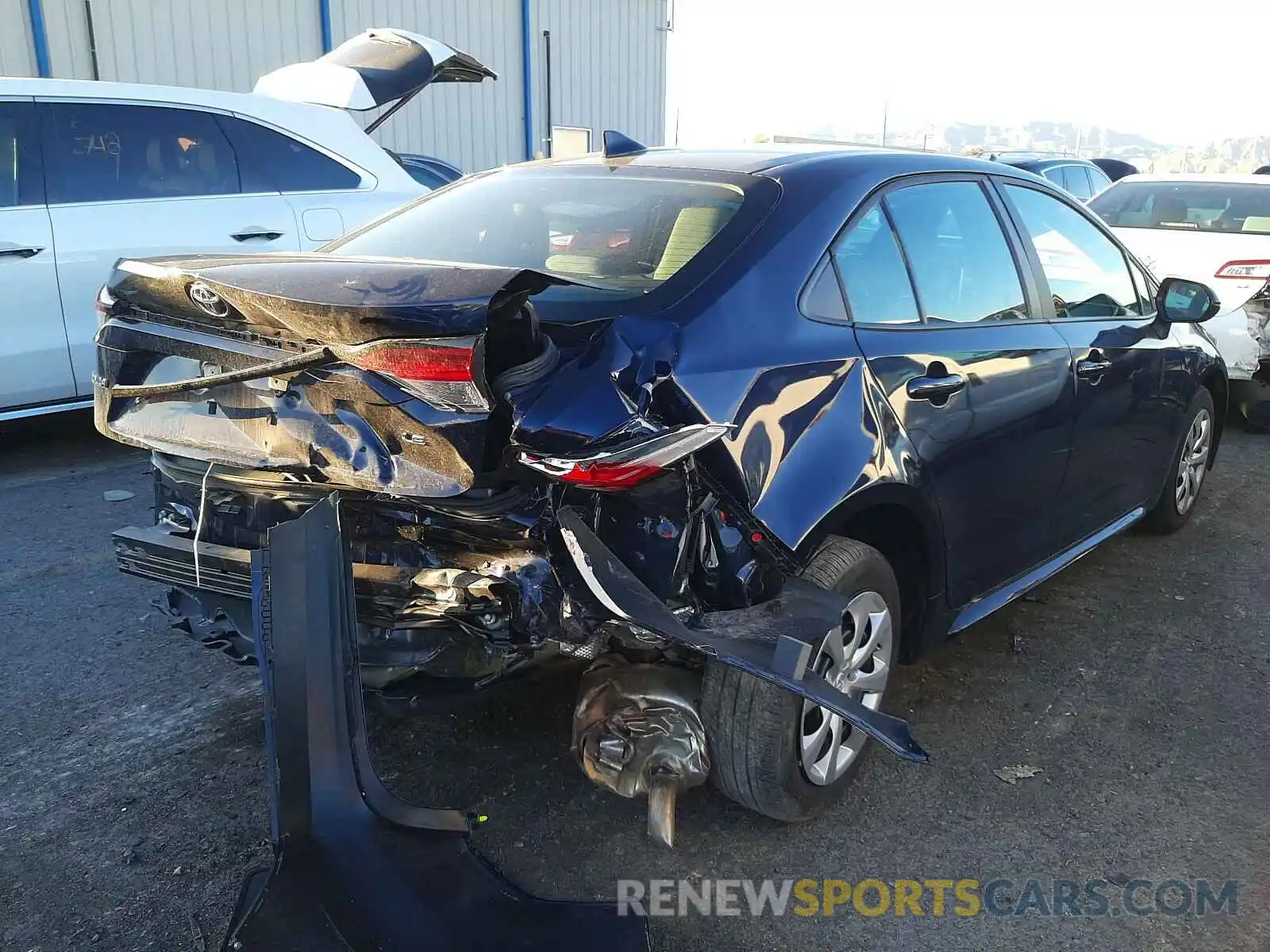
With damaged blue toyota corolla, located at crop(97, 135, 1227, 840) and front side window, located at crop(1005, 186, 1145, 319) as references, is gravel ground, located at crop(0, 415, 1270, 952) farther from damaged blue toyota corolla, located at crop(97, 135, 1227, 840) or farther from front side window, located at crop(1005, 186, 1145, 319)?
front side window, located at crop(1005, 186, 1145, 319)

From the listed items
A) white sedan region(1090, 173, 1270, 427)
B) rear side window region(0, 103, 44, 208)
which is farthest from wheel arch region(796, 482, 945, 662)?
rear side window region(0, 103, 44, 208)

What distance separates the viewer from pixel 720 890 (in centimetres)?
250

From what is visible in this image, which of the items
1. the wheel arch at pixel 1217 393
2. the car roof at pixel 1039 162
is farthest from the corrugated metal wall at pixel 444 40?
the wheel arch at pixel 1217 393

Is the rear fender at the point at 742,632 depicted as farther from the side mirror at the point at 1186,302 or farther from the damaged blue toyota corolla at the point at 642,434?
the side mirror at the point at 1186,302

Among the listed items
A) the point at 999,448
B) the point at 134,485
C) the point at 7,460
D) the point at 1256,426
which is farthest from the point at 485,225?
the point at 1256,426

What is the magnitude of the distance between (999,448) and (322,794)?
209cm

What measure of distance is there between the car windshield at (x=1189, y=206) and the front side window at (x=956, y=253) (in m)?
5.47

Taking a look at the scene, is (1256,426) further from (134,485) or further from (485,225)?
(134,485)

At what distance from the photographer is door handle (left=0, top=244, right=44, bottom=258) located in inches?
198

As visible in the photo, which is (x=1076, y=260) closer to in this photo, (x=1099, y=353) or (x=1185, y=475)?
(x=1099, y=353)

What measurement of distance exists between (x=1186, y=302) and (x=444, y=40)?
1158cm

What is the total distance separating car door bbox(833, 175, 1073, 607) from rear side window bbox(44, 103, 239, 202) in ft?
13.6

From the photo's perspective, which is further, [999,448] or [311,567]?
[999,448]

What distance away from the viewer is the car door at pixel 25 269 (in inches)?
200
